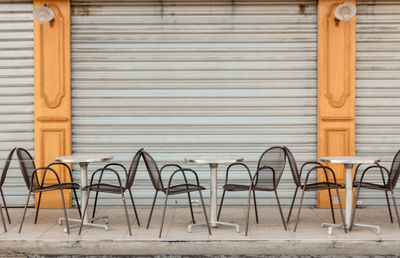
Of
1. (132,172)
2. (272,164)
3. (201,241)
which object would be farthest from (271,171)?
(132,172)

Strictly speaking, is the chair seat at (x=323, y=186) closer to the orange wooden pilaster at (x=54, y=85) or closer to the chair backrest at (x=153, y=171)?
the chair backrest at (x=153, y=171)

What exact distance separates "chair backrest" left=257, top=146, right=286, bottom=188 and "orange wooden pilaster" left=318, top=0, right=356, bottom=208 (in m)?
1.37

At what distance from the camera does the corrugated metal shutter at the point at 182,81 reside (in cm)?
705

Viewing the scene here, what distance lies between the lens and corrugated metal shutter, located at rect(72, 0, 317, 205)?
23.1 ft

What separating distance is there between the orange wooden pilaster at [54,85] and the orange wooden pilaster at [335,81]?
3.78 meters

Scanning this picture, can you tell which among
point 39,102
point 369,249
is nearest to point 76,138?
point 39,102

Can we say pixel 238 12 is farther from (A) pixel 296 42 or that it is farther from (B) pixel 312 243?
(B) pixel 312 243

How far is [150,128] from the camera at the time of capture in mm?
7070

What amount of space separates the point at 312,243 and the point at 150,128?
3.08 metres

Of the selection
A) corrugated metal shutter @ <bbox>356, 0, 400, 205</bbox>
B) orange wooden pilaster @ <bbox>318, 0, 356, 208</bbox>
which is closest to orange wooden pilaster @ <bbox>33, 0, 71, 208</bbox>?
orange wooden pilaster @ <bbox>318, 0, 356, 208</bbox>

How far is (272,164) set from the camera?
581 cm

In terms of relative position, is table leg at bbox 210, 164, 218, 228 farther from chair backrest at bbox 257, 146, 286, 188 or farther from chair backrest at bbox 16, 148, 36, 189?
chair backrest at bbox 16, 148, 36, 189

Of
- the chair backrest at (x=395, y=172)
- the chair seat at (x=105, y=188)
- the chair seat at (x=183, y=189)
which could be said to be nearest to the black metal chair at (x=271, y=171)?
the chair seat at (x=183, y=189)

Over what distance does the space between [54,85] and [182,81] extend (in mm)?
1924
